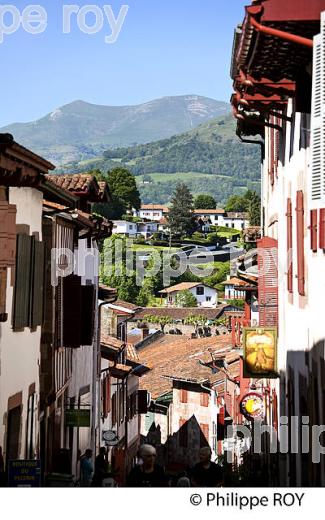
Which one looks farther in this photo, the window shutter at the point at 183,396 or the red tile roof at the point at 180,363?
the window shutter at the point at 183,396

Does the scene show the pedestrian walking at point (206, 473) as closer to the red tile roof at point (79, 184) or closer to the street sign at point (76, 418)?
the street sign at point (76, 418)

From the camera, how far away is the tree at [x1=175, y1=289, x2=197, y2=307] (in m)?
146

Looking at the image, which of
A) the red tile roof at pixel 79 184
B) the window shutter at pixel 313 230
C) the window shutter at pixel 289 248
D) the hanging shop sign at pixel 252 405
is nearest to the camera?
the window shutter at pixel 313 230

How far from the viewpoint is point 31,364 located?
1822 cm

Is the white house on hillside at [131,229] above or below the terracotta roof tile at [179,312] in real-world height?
above

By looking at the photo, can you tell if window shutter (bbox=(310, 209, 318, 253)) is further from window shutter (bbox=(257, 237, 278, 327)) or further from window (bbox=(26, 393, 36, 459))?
window shutter (bbox=(257, 237, 278, 327))

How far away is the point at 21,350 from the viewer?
17.0m

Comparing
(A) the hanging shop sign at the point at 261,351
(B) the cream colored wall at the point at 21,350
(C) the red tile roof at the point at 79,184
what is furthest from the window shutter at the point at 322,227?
(C) the red tile roof at the point at 79,184

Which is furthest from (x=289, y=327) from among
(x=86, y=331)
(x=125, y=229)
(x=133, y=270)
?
(x=125, y=229)

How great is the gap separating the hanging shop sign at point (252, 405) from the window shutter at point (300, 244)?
913cm

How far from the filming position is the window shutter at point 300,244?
15719mm

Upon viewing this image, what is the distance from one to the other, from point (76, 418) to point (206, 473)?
9.10 metres

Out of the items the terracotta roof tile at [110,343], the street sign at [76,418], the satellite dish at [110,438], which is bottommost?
the satellite dish at [110,438]

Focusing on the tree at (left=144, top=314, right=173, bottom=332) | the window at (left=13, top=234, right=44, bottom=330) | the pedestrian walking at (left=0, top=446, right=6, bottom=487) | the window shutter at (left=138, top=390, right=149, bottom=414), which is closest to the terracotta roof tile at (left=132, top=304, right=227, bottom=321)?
the tree at (left=144, top=314, right=173, bottom=332)
